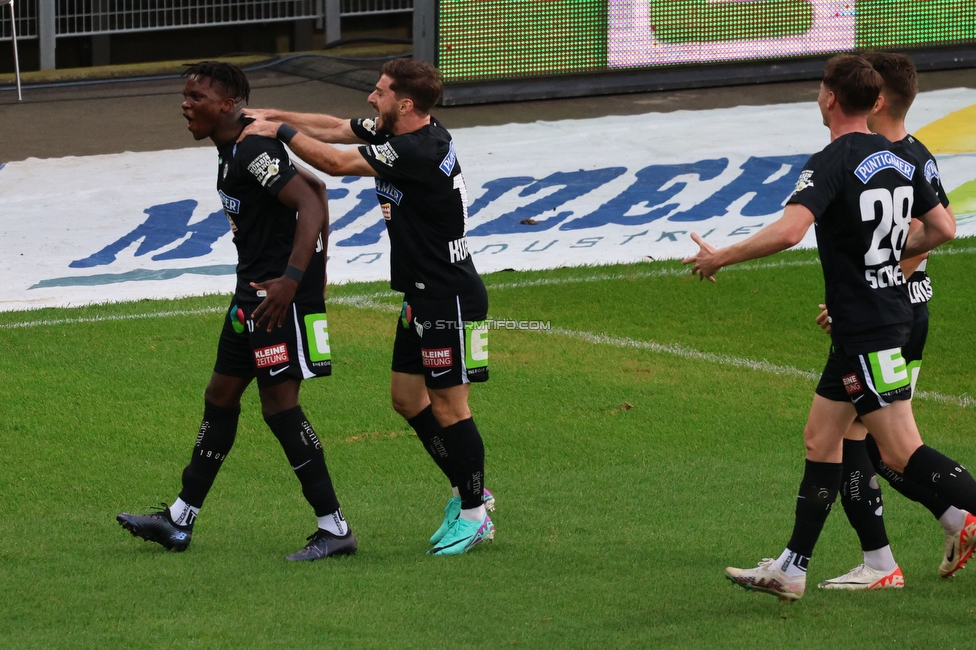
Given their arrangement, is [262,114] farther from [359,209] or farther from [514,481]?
[359,209]

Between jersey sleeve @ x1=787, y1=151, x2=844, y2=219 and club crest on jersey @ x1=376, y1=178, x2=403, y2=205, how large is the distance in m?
1.66

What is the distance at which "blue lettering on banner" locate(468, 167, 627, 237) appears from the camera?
11.5 metres

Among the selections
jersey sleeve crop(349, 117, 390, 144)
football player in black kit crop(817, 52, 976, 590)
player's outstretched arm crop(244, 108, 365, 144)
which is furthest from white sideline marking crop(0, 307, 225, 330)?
football player in black kit crop(817, 52, 976, 590)

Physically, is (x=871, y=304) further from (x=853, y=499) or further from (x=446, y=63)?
Answer: (x=446, y=63)

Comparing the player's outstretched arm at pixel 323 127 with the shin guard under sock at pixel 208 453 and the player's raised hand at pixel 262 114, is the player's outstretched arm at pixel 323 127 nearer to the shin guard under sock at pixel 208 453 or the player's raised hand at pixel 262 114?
the player's raised hand at pixel 262 114

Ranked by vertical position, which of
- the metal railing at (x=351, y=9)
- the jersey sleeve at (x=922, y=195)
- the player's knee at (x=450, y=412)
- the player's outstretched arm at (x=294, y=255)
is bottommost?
the player's knee at (x=450, y=412)

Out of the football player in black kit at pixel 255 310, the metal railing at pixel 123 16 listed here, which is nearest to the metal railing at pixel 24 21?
the metal railing at pixel 123 16

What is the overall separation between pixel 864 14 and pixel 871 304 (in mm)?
11905

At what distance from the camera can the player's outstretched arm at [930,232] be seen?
4691mm

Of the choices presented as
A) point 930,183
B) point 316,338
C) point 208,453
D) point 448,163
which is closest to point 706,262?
point 930,183

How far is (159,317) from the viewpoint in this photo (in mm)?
9508

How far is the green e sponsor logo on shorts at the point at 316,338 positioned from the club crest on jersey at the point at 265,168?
563 millimetres

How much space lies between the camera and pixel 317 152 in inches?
200

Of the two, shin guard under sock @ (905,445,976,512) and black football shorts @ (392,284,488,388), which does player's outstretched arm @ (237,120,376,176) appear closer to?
black football shorts @ (392,284,488,388)
